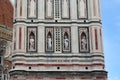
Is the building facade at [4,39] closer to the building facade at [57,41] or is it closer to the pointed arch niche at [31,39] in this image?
the building facade at [57,41]

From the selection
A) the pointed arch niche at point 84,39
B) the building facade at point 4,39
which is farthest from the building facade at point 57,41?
the building facade at point 4,39

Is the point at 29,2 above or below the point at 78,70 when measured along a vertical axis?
above

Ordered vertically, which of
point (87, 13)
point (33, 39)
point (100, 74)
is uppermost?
point (87, 13)

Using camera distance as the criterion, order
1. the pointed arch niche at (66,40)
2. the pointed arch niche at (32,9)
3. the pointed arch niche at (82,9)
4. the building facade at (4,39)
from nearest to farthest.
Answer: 1. the pointed arch niche at (66,40)
2. the pointed arch niche at (32,9)
3. the pointed arch niche at (82,9)
4. the building facade at (4,39)

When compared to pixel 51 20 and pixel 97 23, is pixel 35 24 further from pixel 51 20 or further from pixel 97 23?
pixel 97 23

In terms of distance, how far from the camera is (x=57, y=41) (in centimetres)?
2225

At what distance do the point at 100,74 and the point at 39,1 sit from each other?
5626 mm

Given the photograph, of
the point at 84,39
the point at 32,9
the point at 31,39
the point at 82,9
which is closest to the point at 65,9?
the point at 82,9

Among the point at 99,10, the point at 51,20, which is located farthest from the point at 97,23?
the point at 51,20

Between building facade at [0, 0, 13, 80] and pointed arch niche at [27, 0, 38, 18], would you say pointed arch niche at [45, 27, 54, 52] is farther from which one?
building facade at [0, 0, 13, 80]

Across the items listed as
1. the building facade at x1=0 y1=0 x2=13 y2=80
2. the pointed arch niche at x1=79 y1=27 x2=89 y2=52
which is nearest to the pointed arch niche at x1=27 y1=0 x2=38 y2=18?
the pointed arch niche at x1=79 y1=27 x2=89 y2=52

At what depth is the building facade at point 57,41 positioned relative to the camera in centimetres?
2125

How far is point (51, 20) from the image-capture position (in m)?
22.7

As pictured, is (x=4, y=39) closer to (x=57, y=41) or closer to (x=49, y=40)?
(x=49, y=40)
